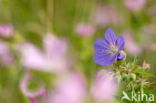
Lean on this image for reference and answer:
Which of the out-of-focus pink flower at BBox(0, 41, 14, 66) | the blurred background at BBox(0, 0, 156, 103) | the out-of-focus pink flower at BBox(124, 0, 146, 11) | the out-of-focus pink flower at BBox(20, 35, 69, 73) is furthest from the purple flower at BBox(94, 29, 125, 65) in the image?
the out-of-focus pink flower at BBox(124, 0, 146, 11)

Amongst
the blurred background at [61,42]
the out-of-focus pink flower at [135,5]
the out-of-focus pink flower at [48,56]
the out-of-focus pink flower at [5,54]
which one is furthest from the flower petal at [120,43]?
the out-of-focus pink flower at [135,5]

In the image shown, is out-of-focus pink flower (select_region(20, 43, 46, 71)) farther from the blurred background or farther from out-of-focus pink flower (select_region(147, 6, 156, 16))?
out-of-focus pink flower (select_region(147, 6, 156, 16))

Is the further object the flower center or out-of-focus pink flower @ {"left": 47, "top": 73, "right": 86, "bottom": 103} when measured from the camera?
out-of-focus pink flower @ {"left": 47, "top": 73, "right": 86, "bottom": 103}

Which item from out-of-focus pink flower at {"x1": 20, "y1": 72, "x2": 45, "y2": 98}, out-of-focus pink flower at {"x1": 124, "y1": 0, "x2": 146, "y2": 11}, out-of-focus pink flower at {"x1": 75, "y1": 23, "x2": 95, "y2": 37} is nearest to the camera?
out-of-focus pink flower at {"x1": 20, "y1": 72, "x2": 45, "y2": 98}

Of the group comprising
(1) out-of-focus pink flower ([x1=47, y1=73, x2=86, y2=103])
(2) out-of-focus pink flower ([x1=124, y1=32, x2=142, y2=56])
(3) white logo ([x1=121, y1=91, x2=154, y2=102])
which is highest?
(2) out-of-focus pink flower ([x1=124, y1=32, x2=142, y2=56])

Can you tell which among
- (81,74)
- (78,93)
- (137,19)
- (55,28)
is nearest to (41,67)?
(81,74)

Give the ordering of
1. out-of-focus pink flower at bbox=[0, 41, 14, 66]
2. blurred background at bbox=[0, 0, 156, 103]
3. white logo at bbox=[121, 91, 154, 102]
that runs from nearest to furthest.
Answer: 1. white logo at bbox=[121, 91, 154, 102]
2. blurred background at bbox=[0, 0, 156, 103]
3. out-of-focus pink flower at bbox=[0, 41, 14, 66]

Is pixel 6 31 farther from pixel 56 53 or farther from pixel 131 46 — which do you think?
pixel 131 46
